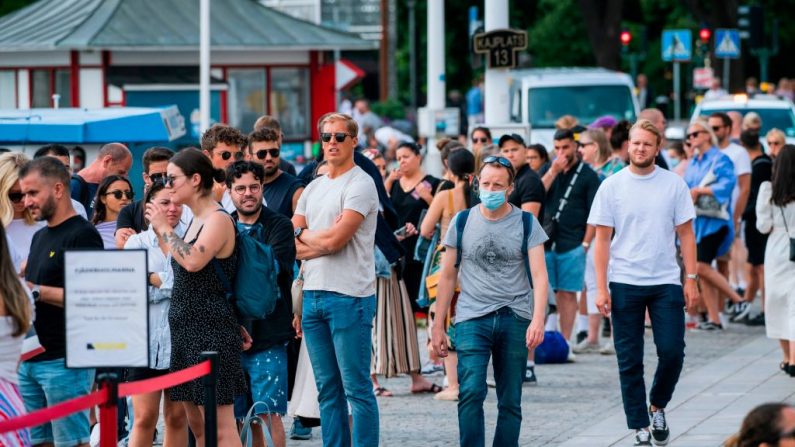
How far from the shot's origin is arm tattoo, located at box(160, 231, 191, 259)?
7.12 m

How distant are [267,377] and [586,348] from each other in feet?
20.0

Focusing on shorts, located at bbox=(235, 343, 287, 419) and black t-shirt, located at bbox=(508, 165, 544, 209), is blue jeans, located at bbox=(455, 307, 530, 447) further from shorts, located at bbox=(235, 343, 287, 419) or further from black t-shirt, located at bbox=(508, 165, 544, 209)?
black t-shirt, located at bbox=(508, 165, 544, 209)

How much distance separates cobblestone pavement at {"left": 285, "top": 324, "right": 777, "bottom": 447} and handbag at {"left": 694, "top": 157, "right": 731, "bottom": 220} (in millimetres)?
1306

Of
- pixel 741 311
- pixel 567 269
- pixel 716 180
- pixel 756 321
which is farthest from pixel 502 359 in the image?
pixel 741 311

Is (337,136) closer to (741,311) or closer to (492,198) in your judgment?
(492,198)

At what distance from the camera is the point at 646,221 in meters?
9.18

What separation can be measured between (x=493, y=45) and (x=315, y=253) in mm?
7976

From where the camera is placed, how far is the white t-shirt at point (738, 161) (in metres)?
15.2

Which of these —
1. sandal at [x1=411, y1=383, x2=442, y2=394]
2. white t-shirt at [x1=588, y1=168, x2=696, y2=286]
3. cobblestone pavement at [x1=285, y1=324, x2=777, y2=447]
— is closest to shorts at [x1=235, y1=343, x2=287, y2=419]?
cobblestone pavement at [x1=285, y1=324, x2=777, y2=447]

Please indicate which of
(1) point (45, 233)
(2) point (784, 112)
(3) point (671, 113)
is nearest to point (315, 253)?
(1) point (45, 233)

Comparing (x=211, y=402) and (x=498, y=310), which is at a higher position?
(x=498, y=310)

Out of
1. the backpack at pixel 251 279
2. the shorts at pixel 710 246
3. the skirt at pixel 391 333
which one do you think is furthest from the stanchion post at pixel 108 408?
the shorts at pixel 710 246

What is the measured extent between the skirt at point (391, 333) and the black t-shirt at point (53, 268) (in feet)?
13.5

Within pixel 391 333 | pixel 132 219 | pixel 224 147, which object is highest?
pixel 224 147
